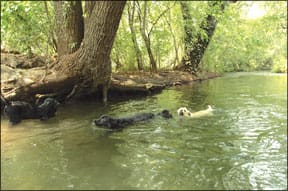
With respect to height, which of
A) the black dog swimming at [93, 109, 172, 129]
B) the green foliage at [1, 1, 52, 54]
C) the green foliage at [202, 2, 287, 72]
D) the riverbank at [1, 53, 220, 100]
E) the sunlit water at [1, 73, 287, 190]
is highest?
the green foliage at [202, 2, 287, 72]

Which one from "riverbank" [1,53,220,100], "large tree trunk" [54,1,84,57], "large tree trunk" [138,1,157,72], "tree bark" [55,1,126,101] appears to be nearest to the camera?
"tree bark" [55,1,126,101]

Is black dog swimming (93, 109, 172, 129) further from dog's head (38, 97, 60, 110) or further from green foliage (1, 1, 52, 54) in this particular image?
green foliage (1, 1, 52, 54)

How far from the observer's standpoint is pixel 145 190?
451 centimetres

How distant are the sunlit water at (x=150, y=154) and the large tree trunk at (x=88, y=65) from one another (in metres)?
1.08

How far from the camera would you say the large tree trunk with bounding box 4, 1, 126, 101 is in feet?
30.6

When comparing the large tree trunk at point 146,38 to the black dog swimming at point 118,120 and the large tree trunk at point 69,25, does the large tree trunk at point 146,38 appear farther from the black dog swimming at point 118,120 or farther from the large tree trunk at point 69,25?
the black dog swimming at point 118,120

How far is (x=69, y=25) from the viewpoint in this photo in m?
11.3

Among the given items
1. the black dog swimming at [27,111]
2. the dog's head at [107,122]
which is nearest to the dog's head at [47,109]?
the black dog swimming at [27,111]

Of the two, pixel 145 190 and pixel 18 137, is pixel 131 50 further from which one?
pixel 145 190

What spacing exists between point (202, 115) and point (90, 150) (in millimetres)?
4226

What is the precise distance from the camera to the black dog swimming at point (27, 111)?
27.8 ft

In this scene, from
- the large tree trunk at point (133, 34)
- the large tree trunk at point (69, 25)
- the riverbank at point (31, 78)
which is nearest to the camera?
the riverbank at point (31, 78)

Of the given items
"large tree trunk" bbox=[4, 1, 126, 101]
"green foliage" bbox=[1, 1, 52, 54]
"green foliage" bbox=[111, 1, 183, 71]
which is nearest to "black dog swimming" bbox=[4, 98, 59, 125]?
"large tree trunk" bbox=[4, 1, 126, 101]

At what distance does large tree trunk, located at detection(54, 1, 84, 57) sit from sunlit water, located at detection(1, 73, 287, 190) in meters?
2.48
